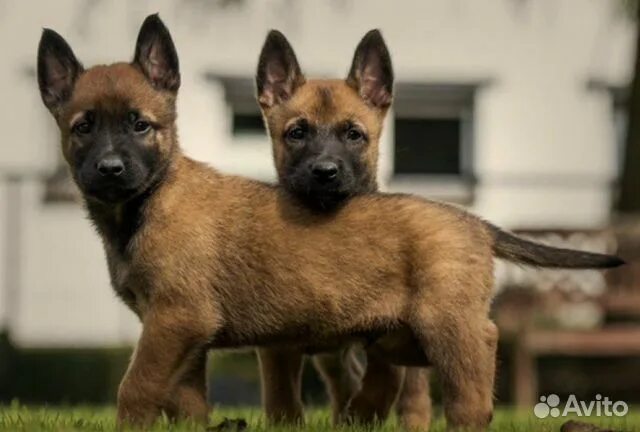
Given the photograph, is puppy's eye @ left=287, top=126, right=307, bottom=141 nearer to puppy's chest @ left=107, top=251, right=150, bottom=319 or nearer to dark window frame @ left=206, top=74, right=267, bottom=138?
puppy's chest @ left=107, top=251, right=150, bottom=319

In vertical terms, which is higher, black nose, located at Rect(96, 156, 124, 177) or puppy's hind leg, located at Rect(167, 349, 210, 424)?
black nose, located at Rect(96, 156, 124, 177)

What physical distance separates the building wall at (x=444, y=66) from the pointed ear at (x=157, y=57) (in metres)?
15.2

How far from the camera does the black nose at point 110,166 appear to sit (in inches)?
285

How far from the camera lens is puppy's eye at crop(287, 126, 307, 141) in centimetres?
820

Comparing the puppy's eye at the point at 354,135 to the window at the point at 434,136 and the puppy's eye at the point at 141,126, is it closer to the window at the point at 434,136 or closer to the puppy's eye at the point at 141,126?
the puppy's eye at the point at 141,126

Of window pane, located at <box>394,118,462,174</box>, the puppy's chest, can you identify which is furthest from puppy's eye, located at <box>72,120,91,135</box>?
window pane, located at <box>394,118,462,174</box>

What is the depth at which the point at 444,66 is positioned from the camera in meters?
23.6

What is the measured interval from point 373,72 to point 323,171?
0.83 meters

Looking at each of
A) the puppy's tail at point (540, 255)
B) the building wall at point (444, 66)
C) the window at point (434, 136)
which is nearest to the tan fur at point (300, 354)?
the puppy's tail at point (540, 255)

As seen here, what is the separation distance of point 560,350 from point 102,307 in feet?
21.0

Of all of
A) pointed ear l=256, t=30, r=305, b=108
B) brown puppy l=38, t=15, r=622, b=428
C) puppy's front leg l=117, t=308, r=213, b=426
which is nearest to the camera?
puppy's front leg l=117, t=308, r=213, b=426

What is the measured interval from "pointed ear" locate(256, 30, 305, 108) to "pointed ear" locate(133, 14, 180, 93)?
651 millimetres

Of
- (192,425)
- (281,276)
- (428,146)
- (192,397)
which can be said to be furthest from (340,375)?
(428,146)

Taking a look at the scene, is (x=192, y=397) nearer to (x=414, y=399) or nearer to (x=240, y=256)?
(x=240, y=256)
